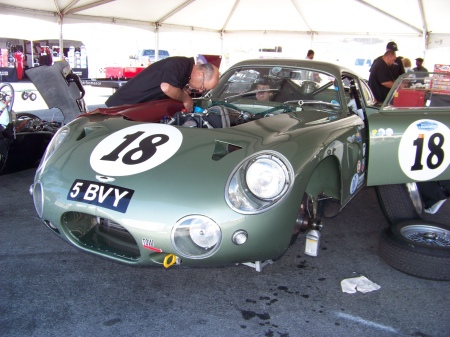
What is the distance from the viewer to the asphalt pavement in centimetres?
208

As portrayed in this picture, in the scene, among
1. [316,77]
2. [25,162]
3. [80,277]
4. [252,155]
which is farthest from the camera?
[25,162]

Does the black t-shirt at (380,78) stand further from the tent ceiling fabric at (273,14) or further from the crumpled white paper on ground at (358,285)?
the tent ceiling fabric at (273,14)

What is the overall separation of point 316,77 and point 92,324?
2623 millimetres

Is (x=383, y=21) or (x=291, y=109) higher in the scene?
(x=383, y=21)

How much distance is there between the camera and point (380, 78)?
255 inches

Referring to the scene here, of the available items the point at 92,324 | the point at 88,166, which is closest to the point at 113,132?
the point at 88,166

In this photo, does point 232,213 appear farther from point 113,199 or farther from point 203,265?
point 113,199

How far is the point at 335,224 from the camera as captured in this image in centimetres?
372

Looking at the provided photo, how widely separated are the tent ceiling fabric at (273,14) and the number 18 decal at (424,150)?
332 inches

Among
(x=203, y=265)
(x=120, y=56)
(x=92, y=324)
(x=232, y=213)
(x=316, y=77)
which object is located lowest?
(x=92, y=324)

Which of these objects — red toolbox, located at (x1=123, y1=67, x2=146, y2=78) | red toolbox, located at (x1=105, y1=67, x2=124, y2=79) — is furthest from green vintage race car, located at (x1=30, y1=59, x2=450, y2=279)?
red toolbox, located at (x1=105, y1=67, x2=124, y2=79)

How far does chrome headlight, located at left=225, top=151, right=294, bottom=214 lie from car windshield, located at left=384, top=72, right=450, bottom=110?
5.24ft

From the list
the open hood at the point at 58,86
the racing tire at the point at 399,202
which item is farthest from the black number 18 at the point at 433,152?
the open hood at the point at 58,86

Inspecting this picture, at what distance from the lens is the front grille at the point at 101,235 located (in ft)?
7.15
